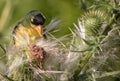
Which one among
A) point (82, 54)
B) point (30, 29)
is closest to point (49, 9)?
point (30, 29)

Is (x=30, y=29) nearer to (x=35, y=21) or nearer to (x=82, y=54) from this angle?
(x=35, y=21)

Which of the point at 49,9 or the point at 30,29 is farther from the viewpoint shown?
the point at 49,9

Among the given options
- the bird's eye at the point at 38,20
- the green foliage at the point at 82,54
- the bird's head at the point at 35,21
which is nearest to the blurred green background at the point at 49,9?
the bird's head at the point at 35,21

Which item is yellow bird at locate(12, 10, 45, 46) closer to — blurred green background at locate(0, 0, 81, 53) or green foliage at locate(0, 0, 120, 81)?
green foliage at locate(0, 0, 120, 81)

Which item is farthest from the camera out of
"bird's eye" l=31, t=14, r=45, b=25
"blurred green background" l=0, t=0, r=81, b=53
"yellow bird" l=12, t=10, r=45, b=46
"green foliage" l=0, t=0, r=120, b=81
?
"blurred green background" l=0, t=0, r=81, b=53

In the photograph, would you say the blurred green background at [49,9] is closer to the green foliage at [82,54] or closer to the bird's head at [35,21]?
the bird's head at [35,21]

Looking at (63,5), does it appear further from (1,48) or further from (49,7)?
(1,48)

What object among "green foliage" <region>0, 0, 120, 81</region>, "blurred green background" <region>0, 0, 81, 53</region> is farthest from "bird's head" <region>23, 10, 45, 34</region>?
"blurred green background" <region>0, 0, 81, 53</region>

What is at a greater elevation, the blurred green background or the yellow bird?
the blurred green background

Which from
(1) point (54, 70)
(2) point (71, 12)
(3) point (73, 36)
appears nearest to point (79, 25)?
(3) point (73, 36)
